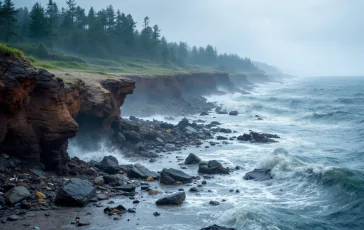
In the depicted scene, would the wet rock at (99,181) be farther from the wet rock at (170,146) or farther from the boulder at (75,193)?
the wet rock at (170,146)

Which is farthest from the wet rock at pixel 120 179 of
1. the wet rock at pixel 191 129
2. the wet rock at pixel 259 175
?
the wet rock at pixel 191 129

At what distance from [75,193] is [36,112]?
5424 millimetres

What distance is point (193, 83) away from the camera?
75188mm

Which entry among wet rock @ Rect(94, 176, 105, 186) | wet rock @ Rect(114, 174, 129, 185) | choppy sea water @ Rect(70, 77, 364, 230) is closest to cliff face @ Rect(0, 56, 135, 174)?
wet rock @ Rect(94, 176, 105, 186)

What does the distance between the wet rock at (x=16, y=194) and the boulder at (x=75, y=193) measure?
4.23ft

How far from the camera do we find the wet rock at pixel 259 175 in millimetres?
21009

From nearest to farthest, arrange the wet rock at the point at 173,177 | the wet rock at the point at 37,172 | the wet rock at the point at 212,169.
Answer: the wet rock at the point at 37,172 < the wet rock at the point at 173,177 < the wet rock at the point at 212,169

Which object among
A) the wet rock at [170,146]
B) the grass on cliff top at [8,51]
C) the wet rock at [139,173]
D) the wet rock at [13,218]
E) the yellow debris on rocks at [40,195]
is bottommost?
the wet rock at [170,146]

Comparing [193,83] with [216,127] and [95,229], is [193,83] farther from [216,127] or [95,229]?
[95,229]

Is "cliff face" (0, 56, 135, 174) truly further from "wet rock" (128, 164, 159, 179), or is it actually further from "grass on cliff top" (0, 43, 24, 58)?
"wet rock" (128, 164, 159, 179)

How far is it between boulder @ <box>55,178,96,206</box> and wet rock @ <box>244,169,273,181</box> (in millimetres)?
9646

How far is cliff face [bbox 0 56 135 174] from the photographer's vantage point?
16.1m

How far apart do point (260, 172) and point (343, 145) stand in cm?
1318

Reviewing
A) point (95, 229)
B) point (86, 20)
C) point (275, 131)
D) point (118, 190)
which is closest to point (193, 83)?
point (86, 20)
